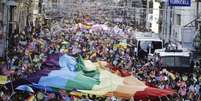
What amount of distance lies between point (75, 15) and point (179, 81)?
7495 centimetres

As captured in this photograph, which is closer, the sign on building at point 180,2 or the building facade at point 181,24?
the sign on building at point 180,2

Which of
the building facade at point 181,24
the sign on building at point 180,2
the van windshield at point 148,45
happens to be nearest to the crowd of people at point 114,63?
the van windshield at point 148,45

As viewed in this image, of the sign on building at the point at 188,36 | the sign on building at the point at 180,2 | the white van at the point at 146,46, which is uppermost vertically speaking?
the sign on building at the point at 180,2

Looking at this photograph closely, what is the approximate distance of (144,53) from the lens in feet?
166

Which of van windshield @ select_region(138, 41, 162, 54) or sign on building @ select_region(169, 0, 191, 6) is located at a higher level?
sign on building @ select_region(169, 0, 191, 6)

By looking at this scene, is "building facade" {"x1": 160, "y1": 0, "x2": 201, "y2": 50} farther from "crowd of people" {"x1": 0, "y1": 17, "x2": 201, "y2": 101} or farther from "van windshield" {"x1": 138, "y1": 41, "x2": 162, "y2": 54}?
"crowd of people" {"x1": 0, "y1": 17, "x2": 201, "y2": 101}

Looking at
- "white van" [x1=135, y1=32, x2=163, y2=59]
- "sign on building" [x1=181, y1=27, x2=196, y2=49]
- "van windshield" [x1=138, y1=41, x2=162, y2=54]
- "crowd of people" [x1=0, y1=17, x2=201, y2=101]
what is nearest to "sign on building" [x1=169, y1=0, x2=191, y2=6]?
"crowd of people" [x1=0, y1=17, x2=201, y2=101]

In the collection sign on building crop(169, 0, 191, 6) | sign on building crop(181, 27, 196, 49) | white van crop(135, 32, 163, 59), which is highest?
sign on building crop(169, 0, 191, 6)

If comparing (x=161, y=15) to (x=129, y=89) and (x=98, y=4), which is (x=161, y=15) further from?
(x=129, y=89)

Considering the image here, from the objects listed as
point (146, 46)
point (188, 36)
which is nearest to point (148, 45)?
point (146, 46)

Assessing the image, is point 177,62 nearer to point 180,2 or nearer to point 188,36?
point 180,2

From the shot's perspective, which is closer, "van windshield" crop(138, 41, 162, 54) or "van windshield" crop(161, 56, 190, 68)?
"van windshield" crop(161, 56, 190, 68)

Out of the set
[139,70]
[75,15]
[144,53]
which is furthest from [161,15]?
[139,70]

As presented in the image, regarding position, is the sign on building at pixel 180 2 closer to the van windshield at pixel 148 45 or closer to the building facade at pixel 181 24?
the building facade at pixel 181 24
